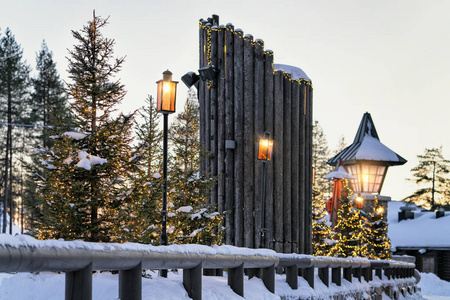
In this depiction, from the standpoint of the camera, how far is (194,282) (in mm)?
5426

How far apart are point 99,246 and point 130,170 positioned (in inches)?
262

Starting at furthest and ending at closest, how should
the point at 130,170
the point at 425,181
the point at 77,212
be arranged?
the point at 425,181, the point at 130,170, the point at 77,212

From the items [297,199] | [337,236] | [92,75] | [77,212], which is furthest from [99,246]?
[337,236]

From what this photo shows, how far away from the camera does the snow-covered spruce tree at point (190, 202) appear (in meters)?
14.1

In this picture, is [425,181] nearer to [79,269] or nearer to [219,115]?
[219,115]

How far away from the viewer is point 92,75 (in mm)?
10906

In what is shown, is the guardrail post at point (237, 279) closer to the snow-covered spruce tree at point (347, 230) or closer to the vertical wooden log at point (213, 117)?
the vertical wooden log at point (213, 117)

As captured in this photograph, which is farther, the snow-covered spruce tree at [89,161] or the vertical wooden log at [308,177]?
the vertical wooden log at [308,177]

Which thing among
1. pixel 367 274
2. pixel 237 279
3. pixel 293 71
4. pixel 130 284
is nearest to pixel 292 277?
pixel 237 279

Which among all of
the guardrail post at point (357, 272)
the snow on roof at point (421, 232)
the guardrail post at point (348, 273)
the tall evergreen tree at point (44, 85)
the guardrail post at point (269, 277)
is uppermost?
the tall evergreen tree at point (44, 85)

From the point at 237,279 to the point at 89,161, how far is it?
14.7ft

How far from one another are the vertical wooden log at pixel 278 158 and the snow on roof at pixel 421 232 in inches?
1250

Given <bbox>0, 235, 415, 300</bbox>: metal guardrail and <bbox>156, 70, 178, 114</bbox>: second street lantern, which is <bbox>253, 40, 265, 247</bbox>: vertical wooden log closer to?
<bbox>156, 70, 178, 114</bbox>: second street lantern

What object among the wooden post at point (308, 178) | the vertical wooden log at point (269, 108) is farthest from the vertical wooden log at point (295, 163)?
the vertical wooden log at point (269, 108)
